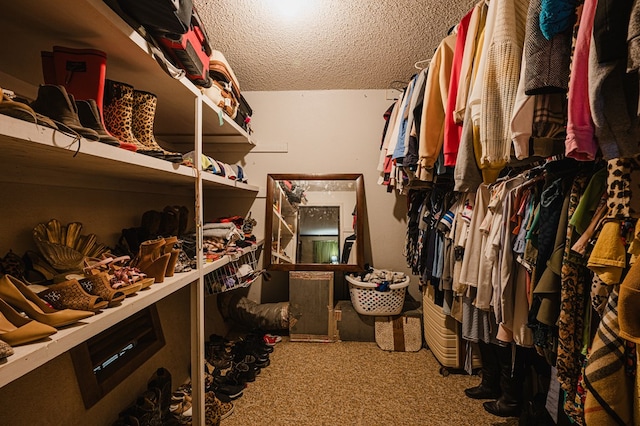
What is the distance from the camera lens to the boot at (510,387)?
1396 millimetres

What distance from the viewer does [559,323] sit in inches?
30.5

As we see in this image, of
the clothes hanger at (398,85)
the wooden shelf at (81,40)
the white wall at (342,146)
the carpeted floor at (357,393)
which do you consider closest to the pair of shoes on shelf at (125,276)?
the wooden shelf at (81,40)

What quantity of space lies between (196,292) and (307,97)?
74.2 inches

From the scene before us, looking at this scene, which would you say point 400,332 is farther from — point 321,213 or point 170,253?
point 170,253

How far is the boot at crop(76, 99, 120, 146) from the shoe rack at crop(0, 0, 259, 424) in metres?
0.02

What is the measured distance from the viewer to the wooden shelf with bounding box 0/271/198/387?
1.66ft

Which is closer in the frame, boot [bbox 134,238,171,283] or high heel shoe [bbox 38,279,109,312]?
high heel shoe [bbox 38,279,109,312]

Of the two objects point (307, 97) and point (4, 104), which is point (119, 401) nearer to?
point (4, 104)

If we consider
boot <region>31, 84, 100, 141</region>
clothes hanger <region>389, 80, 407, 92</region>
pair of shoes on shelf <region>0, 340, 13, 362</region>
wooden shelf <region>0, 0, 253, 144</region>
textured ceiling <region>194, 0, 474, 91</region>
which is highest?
textured ceiling <region>194, 0, 474, 91</region>

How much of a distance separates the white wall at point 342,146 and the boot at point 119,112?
1547 mm

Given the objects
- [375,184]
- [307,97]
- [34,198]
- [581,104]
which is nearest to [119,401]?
[34,198]

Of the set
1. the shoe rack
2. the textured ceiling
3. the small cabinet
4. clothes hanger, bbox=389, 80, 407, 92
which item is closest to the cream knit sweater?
the textured ceiling

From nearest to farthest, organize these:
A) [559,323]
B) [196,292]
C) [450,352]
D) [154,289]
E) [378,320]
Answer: [559,323] → [154,289] → [196,292] → [450,352] → [378,320]

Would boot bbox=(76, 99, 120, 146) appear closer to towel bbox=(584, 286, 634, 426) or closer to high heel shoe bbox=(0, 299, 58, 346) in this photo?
high heel shoe bbox=(0, 299, 58, 346)
